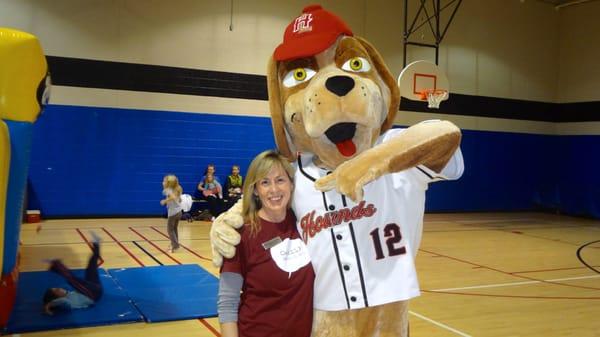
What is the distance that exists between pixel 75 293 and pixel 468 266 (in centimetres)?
504

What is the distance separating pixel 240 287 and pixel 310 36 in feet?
3.33

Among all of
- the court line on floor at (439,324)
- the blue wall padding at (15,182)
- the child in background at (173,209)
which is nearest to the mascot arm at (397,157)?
the blue wall padding at (15,182)

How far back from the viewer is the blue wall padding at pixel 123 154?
1077 centimetres

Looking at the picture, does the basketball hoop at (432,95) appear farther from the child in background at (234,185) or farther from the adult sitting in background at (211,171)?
the adult sitting in background at (211,171)

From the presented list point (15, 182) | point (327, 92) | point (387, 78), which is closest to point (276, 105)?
point (327, 92)

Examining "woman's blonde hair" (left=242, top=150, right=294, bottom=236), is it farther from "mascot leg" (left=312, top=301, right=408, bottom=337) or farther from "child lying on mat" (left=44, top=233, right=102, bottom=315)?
"child lying on mat" (left=44, top=233, right=102, bottom=315)

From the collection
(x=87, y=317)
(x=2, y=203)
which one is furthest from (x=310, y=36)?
(x=87, y=317)

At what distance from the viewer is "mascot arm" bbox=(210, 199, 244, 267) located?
201 cm

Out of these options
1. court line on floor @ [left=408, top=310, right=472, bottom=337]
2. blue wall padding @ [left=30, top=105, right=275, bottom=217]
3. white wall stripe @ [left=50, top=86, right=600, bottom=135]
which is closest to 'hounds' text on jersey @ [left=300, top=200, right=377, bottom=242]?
court line on floor @ [left=408, top=310, right=472, bottom=337]

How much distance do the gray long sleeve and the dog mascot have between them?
4.3 inches

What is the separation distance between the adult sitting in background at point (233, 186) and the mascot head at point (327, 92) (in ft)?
31.0

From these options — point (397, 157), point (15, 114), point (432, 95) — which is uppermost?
point (432, 95)

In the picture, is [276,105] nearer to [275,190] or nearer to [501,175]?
[275,190]

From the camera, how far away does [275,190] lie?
6.67ft
